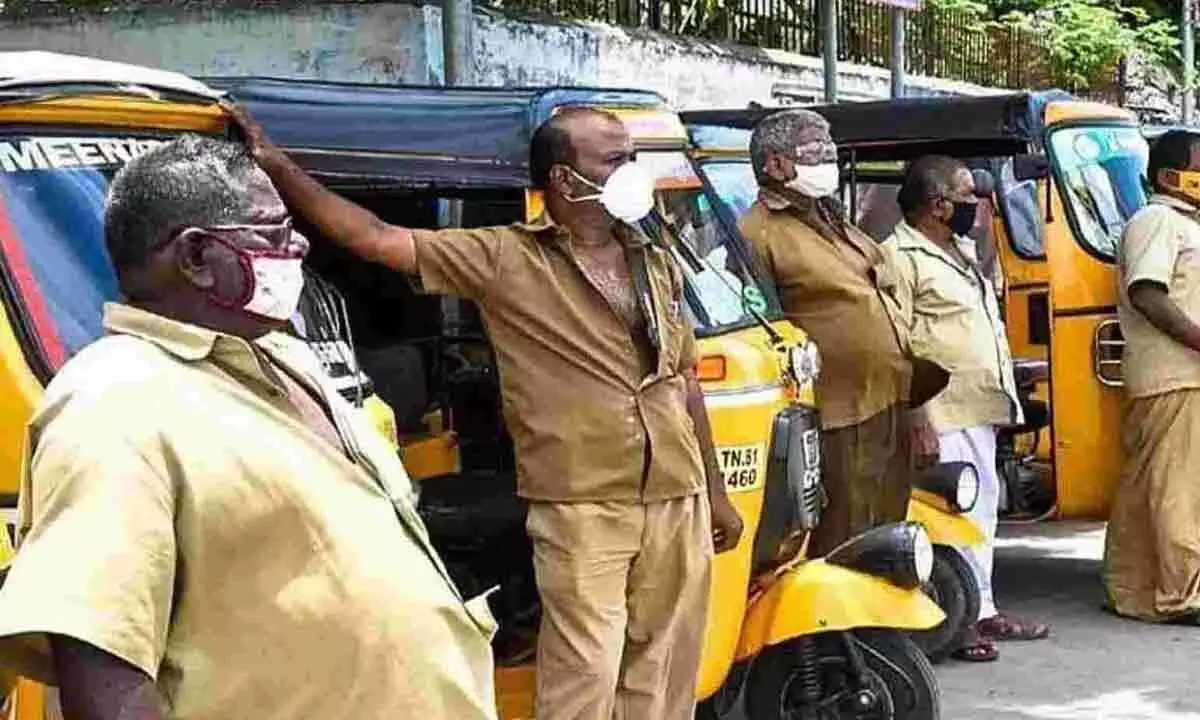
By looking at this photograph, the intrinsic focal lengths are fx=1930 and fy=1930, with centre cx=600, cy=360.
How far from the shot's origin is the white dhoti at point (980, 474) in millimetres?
7129

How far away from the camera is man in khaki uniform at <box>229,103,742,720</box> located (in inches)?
177

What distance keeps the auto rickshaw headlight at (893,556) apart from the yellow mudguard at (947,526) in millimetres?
1482

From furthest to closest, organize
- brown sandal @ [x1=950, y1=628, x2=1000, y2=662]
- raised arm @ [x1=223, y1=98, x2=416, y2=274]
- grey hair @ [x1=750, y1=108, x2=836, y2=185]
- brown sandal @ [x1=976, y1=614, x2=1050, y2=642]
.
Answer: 1. brown sandal @ [x1=976, y1=614, x2=1050, y2=642]
2. brown sandal @ [x1=950, y1=628, x2=1000, y2=662]
3. grey hair @ [x1=750, y1=108, x2=836, y2=185]
4. raised arm @ [x1=223, y1=98, x2=416, y2=274]

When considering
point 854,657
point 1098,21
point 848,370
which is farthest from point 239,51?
point 1098,21

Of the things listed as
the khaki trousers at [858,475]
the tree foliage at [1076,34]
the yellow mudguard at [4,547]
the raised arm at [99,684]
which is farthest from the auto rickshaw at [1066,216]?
the tree foliage at [1076,34]

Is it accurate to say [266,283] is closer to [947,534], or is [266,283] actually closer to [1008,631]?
[947,534]

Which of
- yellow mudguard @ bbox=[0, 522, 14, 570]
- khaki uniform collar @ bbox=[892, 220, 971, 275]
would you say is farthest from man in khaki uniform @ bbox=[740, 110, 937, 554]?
yellow mudguard @ bbox=[0, 522, 14, 570]

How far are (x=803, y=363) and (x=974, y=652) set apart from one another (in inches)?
82.5

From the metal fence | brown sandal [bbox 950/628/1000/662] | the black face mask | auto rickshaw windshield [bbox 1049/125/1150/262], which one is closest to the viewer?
the black face mask

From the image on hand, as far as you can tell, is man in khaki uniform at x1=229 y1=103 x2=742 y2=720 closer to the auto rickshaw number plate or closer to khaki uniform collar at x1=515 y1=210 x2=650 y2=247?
khaki uniform collar at x1=515 y1=210 x2=650 y2=247

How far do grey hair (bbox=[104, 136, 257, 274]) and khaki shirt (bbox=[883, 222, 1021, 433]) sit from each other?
4.67 metres

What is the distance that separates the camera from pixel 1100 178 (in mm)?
7973

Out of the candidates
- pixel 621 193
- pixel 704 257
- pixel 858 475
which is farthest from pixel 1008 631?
pixel 621 193

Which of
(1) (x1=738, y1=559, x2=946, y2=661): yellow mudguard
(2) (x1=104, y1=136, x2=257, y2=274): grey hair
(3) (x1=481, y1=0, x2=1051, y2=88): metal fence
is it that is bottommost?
(1) (x1=738, y1=559, x2=946, y2=661): yellow mudguard
